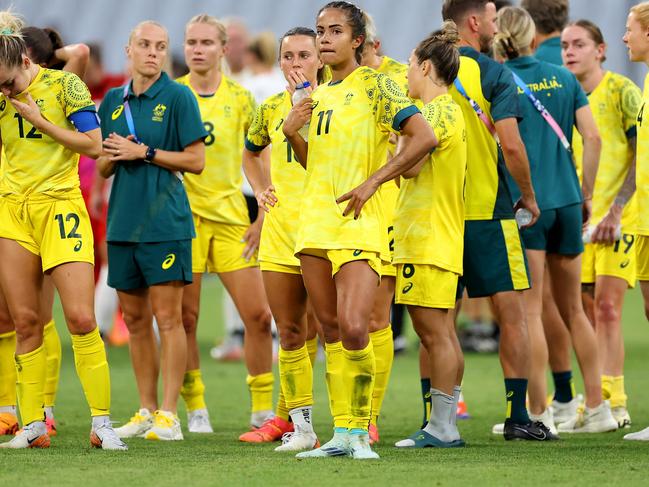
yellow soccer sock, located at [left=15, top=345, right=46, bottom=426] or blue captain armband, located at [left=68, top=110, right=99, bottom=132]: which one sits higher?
blue captain armband, located at [left=68, top=110, right=99, bottom=132]

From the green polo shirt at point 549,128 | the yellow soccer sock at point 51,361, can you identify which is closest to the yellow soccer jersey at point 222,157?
the yellow soccer sock at point 51,361

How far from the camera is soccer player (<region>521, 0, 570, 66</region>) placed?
877 centimetres

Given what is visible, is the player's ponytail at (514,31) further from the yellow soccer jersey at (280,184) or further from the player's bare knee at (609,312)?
the player's bare knee at (609,312)

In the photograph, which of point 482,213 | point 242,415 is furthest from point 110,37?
point 482,213

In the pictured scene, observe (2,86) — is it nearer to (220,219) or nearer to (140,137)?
(140,137)

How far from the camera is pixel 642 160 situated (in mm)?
7121

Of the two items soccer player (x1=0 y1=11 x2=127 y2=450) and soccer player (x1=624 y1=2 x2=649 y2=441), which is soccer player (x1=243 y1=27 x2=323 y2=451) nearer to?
soccer player (x1=0 y1=11 x2=127 y2=450)

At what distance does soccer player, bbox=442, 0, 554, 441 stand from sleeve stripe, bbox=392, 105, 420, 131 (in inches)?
44.2

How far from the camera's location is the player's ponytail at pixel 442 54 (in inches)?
261

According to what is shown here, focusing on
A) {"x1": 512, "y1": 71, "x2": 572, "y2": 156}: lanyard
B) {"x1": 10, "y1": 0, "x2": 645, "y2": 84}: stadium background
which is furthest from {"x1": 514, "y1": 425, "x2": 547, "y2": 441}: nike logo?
{"x1": 10, "y1": 0, "x2": 645, "y2": 84}: stadium background

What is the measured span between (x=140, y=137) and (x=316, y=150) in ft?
5.33

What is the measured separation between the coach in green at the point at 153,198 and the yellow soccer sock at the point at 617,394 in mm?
2863

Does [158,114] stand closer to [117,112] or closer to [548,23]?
[117,112]

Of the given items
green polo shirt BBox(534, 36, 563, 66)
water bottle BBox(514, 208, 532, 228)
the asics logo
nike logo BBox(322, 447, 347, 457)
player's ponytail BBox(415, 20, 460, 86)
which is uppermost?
green polo shirt BBox(534, 36, 563, 66)
